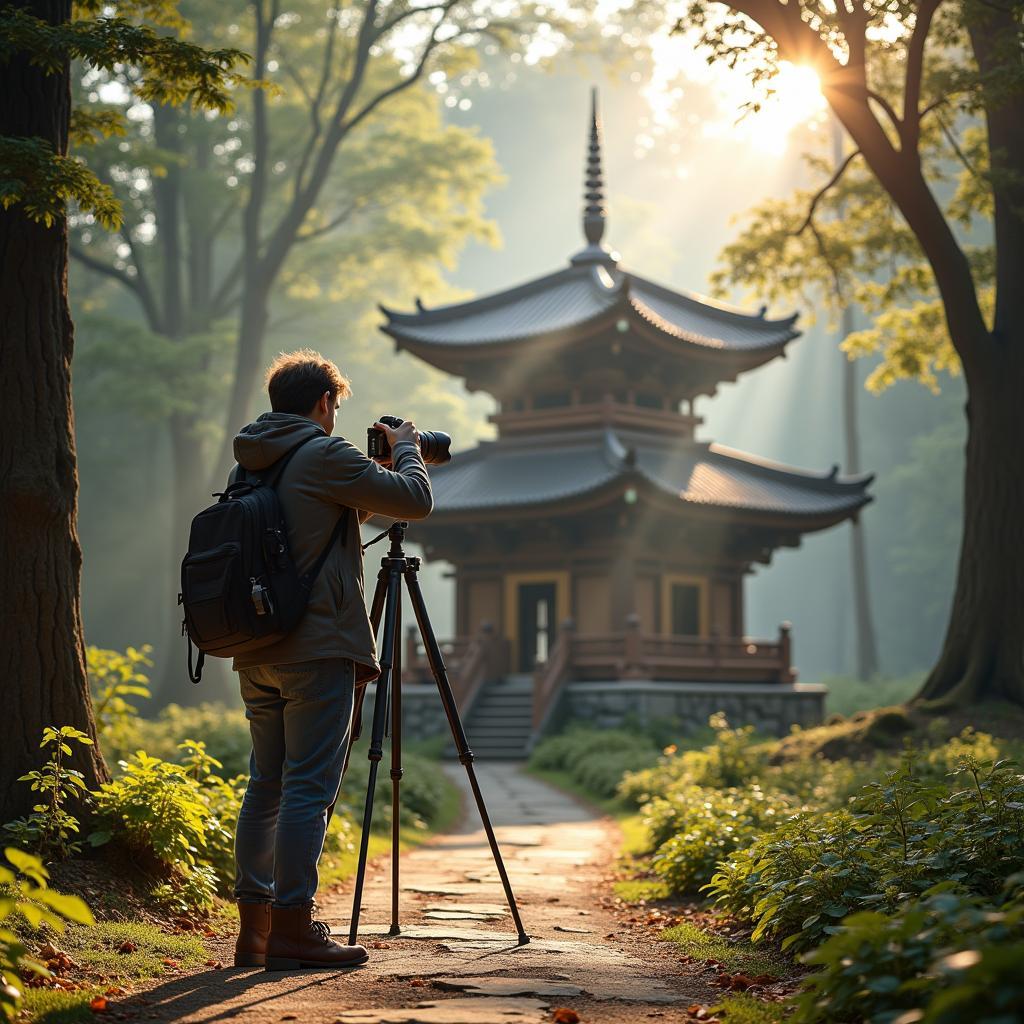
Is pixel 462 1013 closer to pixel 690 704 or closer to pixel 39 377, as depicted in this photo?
pixel 39 377

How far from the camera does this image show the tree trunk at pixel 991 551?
13789 mm

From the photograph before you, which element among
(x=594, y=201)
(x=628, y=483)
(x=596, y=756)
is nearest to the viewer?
(x=596, y=756)

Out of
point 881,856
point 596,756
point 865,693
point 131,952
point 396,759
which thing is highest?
point 396,759

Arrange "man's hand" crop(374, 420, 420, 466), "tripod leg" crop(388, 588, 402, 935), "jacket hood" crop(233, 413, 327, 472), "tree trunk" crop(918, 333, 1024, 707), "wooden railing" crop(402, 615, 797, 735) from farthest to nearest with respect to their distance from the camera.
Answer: "wooden railing" crop(402, 615, 797, 735)
"tree trunk" crop(918, 333, 1024, 707)
"tripod leg" crop(388, 588, 402, 935)
"man's hand" crop(374, 420, 420, 466)
"jacket hood" crop(233, 413, 327, 472)

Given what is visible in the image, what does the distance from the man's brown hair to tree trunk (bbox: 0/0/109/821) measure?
73.3 inches

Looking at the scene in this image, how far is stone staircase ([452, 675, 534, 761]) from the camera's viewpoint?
20.2 metres

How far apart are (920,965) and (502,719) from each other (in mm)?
17926

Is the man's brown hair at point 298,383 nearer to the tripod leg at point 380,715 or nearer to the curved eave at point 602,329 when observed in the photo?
the tripod leg at point 380,715

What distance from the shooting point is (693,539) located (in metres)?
23.7

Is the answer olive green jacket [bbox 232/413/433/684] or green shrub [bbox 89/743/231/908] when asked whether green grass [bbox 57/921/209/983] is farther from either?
olive green jacket [bbox 232/413/433/684]

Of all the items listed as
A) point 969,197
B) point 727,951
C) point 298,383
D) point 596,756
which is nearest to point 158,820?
point 298,383

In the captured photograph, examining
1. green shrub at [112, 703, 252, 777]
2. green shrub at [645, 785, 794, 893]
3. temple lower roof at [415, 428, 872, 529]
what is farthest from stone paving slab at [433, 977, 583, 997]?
temple lower roof at [415, 428, 872, 529]

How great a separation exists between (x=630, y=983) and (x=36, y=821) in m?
2.64

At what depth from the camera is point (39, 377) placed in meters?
6.46
